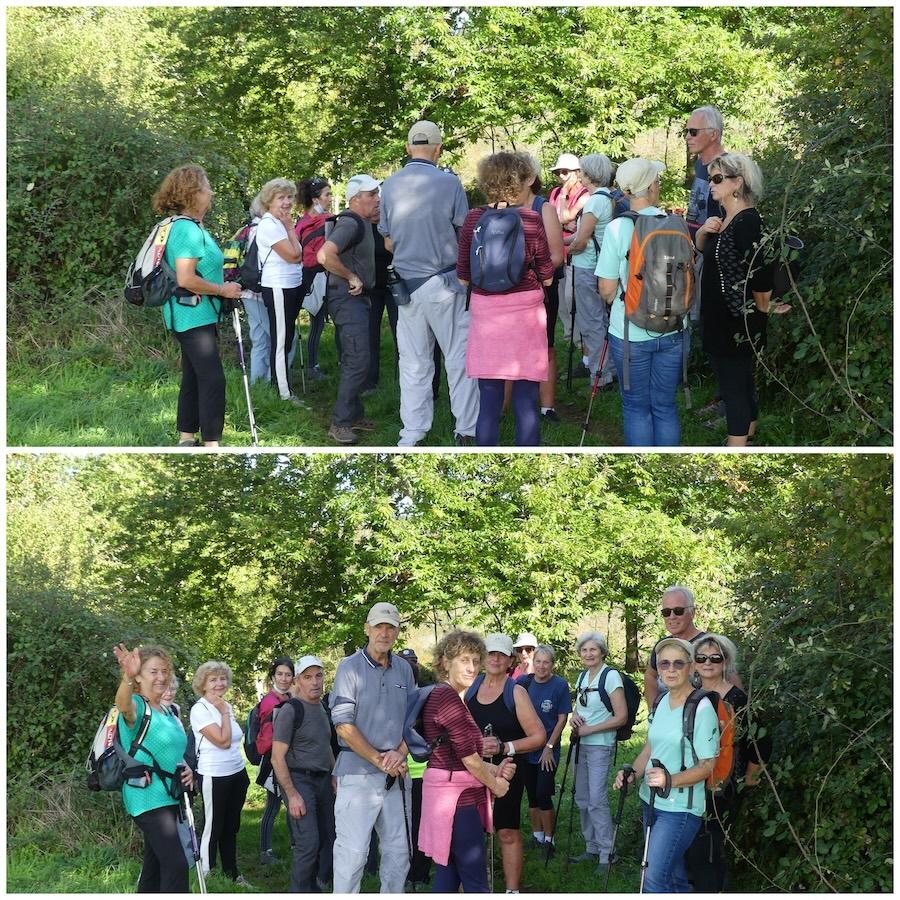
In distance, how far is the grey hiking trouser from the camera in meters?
9.15

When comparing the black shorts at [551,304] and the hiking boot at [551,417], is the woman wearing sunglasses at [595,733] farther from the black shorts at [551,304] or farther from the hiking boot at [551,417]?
the black shorts at [551,304]

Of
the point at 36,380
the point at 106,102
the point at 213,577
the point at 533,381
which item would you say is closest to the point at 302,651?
the point at 213,577

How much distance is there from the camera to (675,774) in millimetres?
6488

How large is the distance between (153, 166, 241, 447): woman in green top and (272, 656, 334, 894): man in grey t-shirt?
1788 mm

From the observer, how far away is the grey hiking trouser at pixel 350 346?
915 cm

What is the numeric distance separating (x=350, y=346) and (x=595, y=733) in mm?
3212

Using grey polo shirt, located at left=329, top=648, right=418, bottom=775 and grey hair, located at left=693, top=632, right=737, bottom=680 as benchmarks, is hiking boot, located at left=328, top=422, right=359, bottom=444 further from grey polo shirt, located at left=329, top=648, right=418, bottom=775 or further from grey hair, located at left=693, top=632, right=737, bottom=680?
grey hair, located at left=693, top=632, right=737, bottom=680

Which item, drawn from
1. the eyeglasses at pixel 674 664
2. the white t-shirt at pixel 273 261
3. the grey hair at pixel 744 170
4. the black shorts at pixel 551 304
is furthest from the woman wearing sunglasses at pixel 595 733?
the white t-shirt at pixel 273 261

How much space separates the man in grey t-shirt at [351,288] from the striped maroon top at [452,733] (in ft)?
9.85

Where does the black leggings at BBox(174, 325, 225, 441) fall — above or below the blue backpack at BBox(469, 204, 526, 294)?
below

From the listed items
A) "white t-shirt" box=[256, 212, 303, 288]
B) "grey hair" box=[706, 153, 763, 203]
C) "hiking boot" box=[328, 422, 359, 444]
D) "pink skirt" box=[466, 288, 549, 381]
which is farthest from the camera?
"white t-shirt" box=[256, 212, 303, 288]

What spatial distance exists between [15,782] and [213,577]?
579cm

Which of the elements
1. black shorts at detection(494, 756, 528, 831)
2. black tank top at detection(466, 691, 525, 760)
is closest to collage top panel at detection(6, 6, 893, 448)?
black tank top at detection(466, 691, 525, 760)

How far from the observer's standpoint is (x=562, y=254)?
8062 mm
